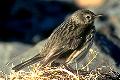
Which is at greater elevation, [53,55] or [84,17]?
[84,17]

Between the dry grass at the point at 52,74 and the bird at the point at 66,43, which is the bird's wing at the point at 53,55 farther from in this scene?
the dry grass at the point at 52,74

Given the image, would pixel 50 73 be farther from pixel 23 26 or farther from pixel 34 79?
pixel 23 26

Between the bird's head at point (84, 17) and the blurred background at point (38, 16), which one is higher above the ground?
the blurred background at point (38, 16)

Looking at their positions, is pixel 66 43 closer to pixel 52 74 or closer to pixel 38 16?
pixel 52 74

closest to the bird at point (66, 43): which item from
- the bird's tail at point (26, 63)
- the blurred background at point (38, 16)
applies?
the bird's tail at point (26, 63)

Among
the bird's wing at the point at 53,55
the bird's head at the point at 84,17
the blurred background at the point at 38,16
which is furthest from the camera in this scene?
the blurred background at the point at 38,16

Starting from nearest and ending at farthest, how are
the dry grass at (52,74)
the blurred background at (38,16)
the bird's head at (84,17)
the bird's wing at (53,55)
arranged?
the dry grass at (52,74)
the bird's wing at (53,55)
the bird's head at (84,17)
the blurred background at (38,16)

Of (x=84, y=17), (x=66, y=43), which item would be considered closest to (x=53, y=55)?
(x=66, y=43)

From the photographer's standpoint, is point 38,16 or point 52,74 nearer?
point 52,74

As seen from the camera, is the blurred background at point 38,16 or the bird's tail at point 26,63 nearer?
the bird's tail at point 26,63
